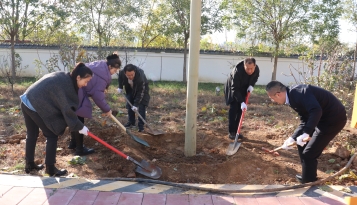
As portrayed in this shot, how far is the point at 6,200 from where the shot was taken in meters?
2.82

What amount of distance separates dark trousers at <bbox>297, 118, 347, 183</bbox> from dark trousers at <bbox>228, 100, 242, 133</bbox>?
1.85m

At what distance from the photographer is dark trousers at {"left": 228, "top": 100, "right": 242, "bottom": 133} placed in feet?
17.3

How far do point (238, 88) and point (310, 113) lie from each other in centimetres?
203

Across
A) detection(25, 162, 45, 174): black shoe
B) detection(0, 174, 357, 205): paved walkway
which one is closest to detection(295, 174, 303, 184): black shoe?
detection(0, 174, 357, 205): paved walkway

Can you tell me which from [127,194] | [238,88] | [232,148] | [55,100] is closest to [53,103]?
[55,100]

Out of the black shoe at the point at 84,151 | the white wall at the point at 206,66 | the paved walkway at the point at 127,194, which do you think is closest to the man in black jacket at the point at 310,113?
the paved walkway at the point at 127,194

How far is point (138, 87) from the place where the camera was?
18.0 ft

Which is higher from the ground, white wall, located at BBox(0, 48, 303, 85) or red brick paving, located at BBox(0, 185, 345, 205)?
white wall, located at BBox(0, 48, 303, 85)

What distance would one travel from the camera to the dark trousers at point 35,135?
3396 mm

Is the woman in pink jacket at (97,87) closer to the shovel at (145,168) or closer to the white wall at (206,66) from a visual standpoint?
the shovel at (145,168)

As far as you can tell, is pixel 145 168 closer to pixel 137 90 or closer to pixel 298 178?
pixel 298 178

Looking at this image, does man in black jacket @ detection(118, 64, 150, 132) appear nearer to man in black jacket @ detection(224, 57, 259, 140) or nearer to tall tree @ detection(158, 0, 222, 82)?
man in black jacket @ detection(224, 57, 259, 140)

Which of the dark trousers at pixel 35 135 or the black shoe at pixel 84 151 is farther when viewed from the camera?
the black shoe at pixel 84 151

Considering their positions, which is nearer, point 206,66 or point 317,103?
point 317,103
